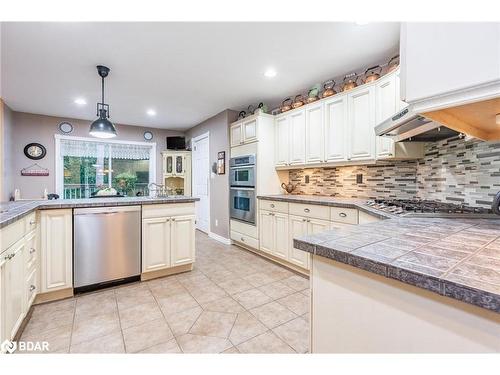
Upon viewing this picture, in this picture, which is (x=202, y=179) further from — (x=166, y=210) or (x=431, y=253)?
(x=431, y=253)

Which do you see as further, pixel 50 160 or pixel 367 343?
pixel 50 160

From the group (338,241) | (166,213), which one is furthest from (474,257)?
(166,213)

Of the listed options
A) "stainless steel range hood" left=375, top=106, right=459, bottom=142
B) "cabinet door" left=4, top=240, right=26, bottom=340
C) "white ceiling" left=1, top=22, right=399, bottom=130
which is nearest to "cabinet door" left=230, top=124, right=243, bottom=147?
"white ceiling" left=1, top=22, right=399, bottom=130

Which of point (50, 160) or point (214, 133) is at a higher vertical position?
point (214, 133)

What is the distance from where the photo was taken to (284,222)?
3.08 meters

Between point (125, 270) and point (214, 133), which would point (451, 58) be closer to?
point (125, 270)

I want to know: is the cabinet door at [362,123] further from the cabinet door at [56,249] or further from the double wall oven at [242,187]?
the cabinet door at [56,249]

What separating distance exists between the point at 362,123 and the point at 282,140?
1232 mm

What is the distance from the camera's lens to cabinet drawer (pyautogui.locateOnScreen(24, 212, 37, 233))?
6.06 feet

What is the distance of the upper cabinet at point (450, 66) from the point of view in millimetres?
676

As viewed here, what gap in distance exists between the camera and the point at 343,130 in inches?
109

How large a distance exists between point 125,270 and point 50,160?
3.55m

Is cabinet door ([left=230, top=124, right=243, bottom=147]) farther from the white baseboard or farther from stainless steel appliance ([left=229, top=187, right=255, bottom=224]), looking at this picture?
the white baseboard

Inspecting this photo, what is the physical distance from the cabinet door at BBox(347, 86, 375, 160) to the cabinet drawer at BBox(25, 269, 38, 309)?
3.15m
